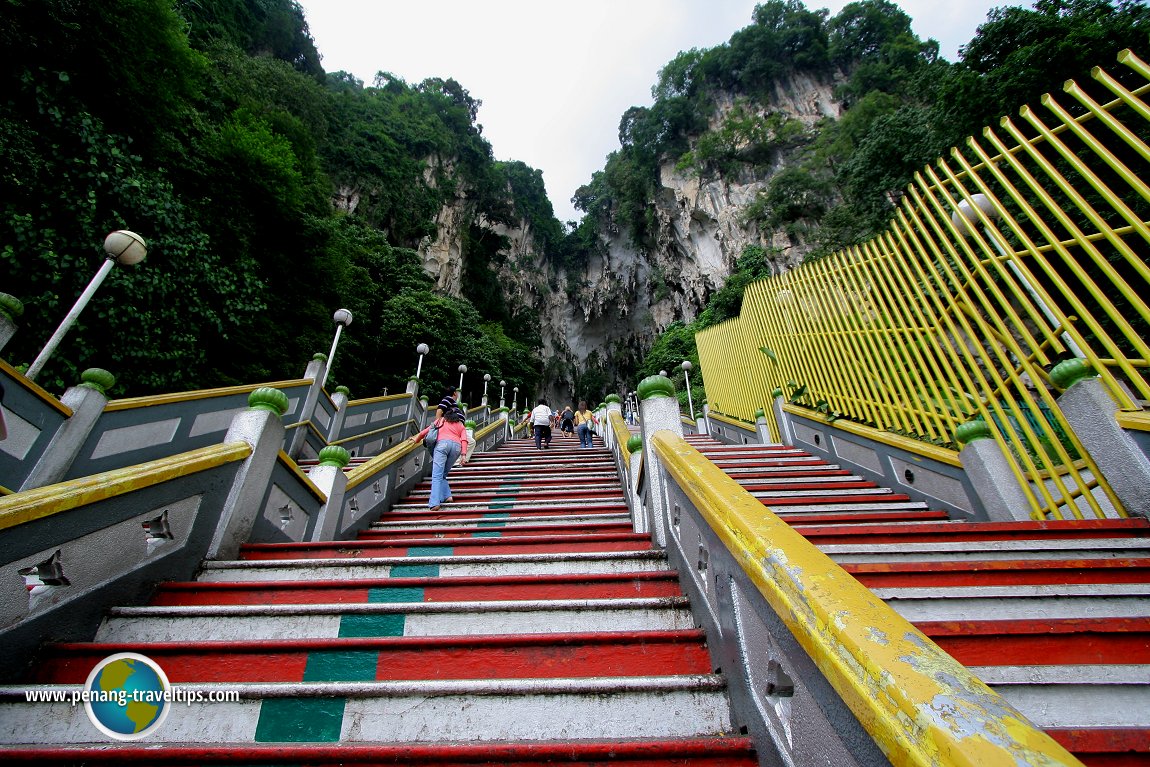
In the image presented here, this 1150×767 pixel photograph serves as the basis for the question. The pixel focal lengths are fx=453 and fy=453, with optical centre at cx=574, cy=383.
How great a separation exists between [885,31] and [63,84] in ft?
141

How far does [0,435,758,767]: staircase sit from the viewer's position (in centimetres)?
149

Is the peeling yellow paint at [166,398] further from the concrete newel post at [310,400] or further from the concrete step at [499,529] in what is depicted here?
the concrete step at [499,529]

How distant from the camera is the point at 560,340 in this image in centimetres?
4041

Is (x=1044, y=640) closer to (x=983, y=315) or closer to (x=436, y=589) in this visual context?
(x=436, y=589)

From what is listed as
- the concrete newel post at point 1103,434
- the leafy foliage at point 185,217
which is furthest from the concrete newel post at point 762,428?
the leafy foliage at point 185,217

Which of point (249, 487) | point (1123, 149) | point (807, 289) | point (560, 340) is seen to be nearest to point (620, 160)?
point (560, 340)

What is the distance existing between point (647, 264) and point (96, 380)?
35.5 m

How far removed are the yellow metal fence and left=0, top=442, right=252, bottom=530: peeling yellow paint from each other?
5.41 metres

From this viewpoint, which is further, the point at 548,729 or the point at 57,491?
the point at 57,491

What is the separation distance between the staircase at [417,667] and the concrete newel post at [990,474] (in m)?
2.47

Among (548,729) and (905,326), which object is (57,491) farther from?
(905,326)

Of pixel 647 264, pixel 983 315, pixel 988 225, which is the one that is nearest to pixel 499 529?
pixel 988 225

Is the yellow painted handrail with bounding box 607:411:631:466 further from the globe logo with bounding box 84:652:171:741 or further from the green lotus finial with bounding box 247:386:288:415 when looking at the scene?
the globe logo with bounding box 84:652:171:741

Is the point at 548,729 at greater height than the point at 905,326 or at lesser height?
lesser
